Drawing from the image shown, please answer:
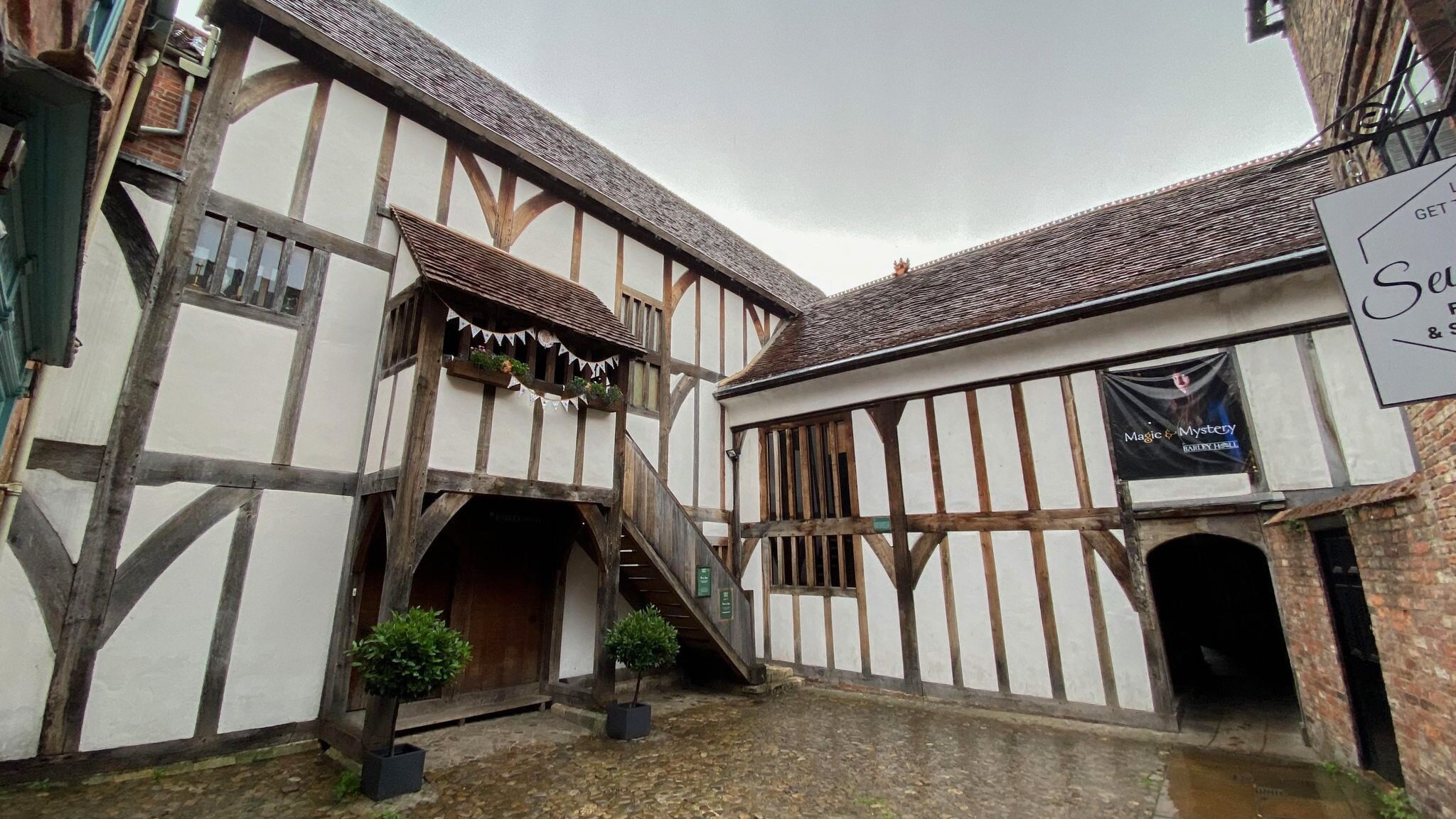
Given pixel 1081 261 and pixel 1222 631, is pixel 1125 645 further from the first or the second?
pixel 1222 631

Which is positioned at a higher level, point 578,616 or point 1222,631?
point 578,616

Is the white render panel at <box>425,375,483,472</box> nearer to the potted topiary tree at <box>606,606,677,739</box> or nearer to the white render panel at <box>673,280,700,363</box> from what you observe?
the potted topiary tree at <box>606,606,677,739</box>

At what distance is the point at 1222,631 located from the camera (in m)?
13.9

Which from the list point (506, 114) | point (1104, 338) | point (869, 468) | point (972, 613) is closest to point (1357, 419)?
point (1104, 338)

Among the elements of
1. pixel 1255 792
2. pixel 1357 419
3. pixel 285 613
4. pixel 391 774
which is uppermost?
pixel 1357 419

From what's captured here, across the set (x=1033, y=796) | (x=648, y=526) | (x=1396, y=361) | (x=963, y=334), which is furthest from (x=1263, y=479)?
(x=648, y=526)

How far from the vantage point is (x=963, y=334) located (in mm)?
9094

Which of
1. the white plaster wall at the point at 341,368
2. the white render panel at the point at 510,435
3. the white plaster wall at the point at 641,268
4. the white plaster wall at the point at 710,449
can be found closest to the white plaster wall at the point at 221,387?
the white plaster wall at the point at 341,368

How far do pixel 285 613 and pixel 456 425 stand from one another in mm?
2679

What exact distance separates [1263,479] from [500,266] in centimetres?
996

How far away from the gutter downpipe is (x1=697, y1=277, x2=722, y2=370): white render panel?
727 mm

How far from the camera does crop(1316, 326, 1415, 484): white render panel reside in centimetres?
645

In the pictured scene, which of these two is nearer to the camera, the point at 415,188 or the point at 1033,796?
the point at 1033,796

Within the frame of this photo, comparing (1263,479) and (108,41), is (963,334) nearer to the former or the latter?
(1263,479)
